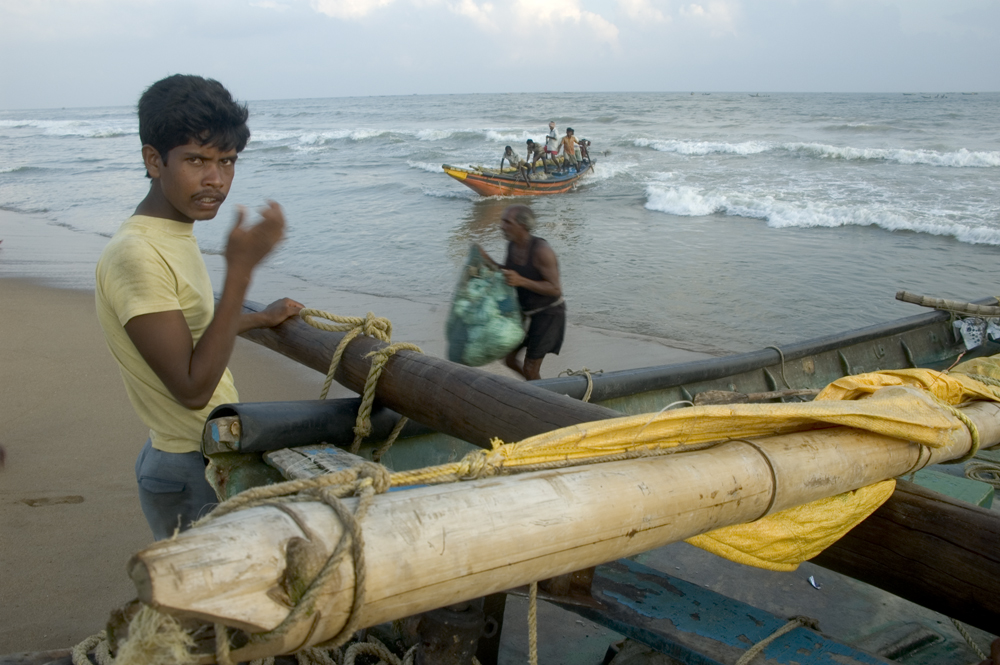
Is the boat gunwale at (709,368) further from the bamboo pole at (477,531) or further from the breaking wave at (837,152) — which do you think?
the breaking wave at (837,152)

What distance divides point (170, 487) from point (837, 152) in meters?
24.0

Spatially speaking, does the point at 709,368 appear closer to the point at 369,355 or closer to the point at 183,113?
the point at 369,355

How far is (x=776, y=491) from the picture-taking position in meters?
1.39

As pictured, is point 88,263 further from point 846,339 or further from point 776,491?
point 776,491

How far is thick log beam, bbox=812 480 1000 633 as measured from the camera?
167 cm

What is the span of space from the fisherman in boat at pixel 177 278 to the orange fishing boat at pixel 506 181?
15.1 m

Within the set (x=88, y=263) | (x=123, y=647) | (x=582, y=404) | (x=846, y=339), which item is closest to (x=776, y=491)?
(x=582, y=404)

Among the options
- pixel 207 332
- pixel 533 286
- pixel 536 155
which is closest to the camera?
pixel 207 332

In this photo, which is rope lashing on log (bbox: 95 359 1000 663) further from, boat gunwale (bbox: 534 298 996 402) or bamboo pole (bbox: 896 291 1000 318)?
bamboo pole (bbox: 896 291 1000 318)

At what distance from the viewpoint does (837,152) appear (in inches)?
869

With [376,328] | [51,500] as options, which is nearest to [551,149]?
[51,500]

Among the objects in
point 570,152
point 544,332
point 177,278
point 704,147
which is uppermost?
point 704,147

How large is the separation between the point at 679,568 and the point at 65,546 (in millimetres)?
2805

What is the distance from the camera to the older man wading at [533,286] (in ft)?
15.5
